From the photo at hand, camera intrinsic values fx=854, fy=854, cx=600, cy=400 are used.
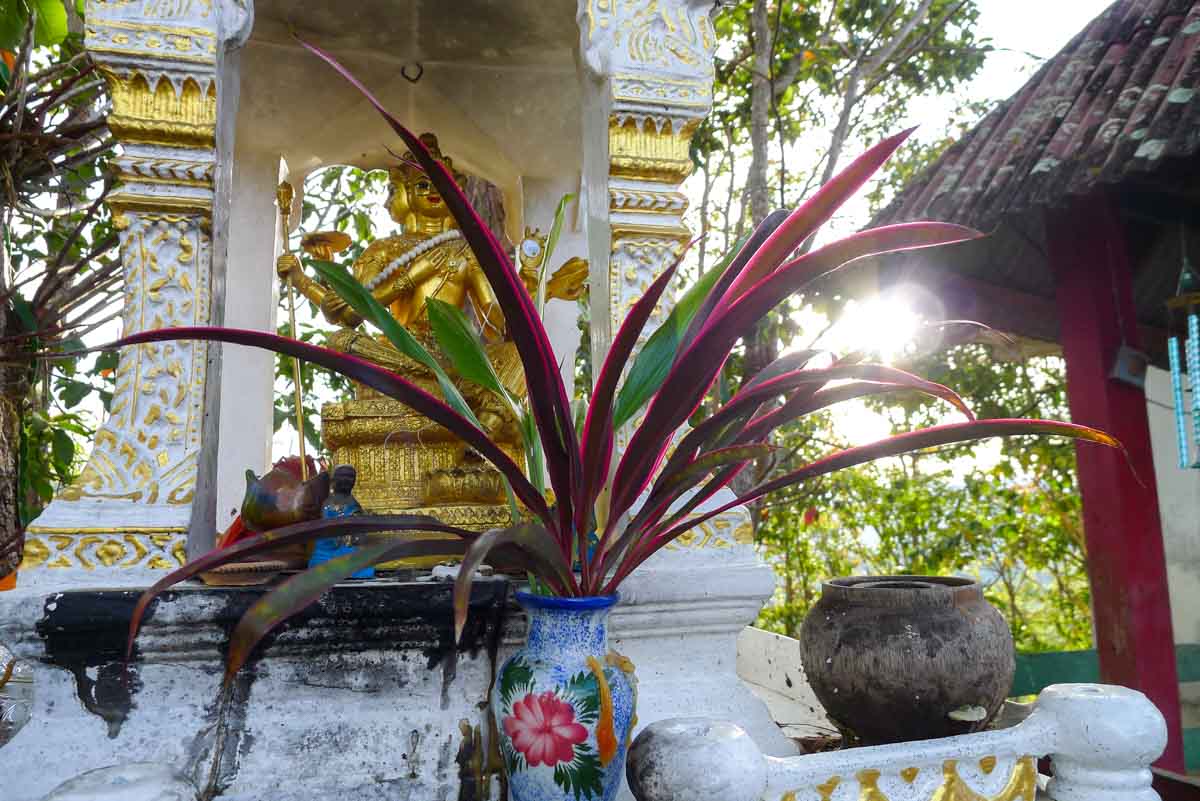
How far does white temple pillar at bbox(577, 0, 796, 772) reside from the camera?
1.97 metres

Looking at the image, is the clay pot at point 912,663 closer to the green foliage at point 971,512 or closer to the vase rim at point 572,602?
the vase rim at point 572,602

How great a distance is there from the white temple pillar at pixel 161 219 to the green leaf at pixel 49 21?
1.04 metres

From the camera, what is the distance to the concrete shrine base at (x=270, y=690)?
159 cm

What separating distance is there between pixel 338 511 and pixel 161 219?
0.80 meters

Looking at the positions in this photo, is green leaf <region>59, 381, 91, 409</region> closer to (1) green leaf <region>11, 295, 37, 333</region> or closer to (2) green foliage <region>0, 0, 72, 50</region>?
(1) green leaf <region>11, 295, 37, 333</region>

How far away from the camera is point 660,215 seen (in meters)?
2.26

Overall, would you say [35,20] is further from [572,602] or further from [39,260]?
[572,602]

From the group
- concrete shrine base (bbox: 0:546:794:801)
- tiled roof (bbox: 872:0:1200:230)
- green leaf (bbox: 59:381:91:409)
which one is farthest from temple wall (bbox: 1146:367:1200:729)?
green leaf (bbox: 59:381:91:409)

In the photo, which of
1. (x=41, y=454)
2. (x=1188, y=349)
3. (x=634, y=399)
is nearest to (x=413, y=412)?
(x=634, y=399)

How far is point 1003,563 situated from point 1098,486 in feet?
15.5

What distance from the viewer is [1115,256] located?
4141mm

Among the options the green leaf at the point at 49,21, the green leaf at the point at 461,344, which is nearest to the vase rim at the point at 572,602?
the green leaf at the point at 461,344

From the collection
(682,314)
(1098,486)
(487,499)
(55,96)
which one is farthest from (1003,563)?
(55,96)

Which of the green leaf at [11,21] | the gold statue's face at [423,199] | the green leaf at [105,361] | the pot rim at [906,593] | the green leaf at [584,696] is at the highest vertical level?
the green leaf at [11,21]
